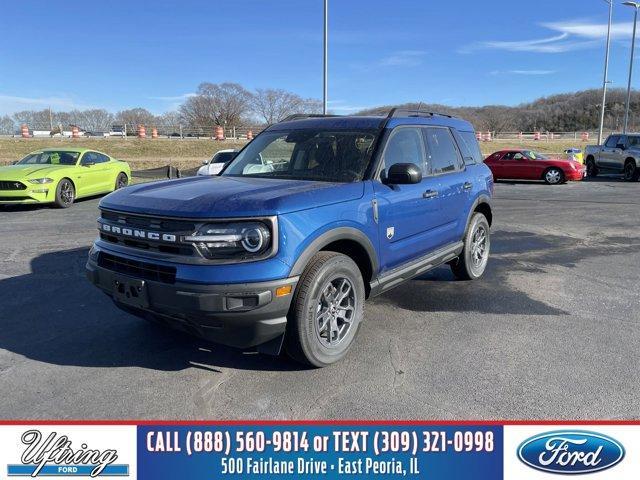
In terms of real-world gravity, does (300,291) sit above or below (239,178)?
below

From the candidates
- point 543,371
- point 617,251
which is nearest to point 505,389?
point 543,371

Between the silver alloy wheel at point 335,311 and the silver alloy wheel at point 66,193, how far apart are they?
Answer: 10480 millimetres

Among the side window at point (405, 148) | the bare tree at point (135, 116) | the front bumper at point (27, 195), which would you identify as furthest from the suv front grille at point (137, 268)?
the bare tree at point (135, 116)

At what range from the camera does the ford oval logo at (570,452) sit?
2811 mm

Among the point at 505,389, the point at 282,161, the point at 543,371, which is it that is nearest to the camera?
the point at 505,389

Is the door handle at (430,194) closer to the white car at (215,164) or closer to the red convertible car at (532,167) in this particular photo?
the white car at (215,164)

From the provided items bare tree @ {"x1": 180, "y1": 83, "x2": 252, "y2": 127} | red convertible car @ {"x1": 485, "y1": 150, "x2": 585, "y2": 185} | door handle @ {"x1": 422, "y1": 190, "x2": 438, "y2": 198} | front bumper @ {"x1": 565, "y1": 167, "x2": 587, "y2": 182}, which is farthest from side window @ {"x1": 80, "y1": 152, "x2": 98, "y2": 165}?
bare tree @ {"x1": 180, "y1": 83, "x2": 252, "y2": 127}

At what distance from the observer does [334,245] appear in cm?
401

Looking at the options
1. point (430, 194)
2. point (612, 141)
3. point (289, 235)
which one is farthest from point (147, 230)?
point (612, 141)

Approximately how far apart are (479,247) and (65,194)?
10171 mm

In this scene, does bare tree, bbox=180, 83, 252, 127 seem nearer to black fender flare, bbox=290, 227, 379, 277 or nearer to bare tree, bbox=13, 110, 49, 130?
bare tree, bbox=13, 110, 49, 130

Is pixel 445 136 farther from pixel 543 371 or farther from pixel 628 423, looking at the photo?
pixel 628 423

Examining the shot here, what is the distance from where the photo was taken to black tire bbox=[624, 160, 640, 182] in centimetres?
2100

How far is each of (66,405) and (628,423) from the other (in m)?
3.55
